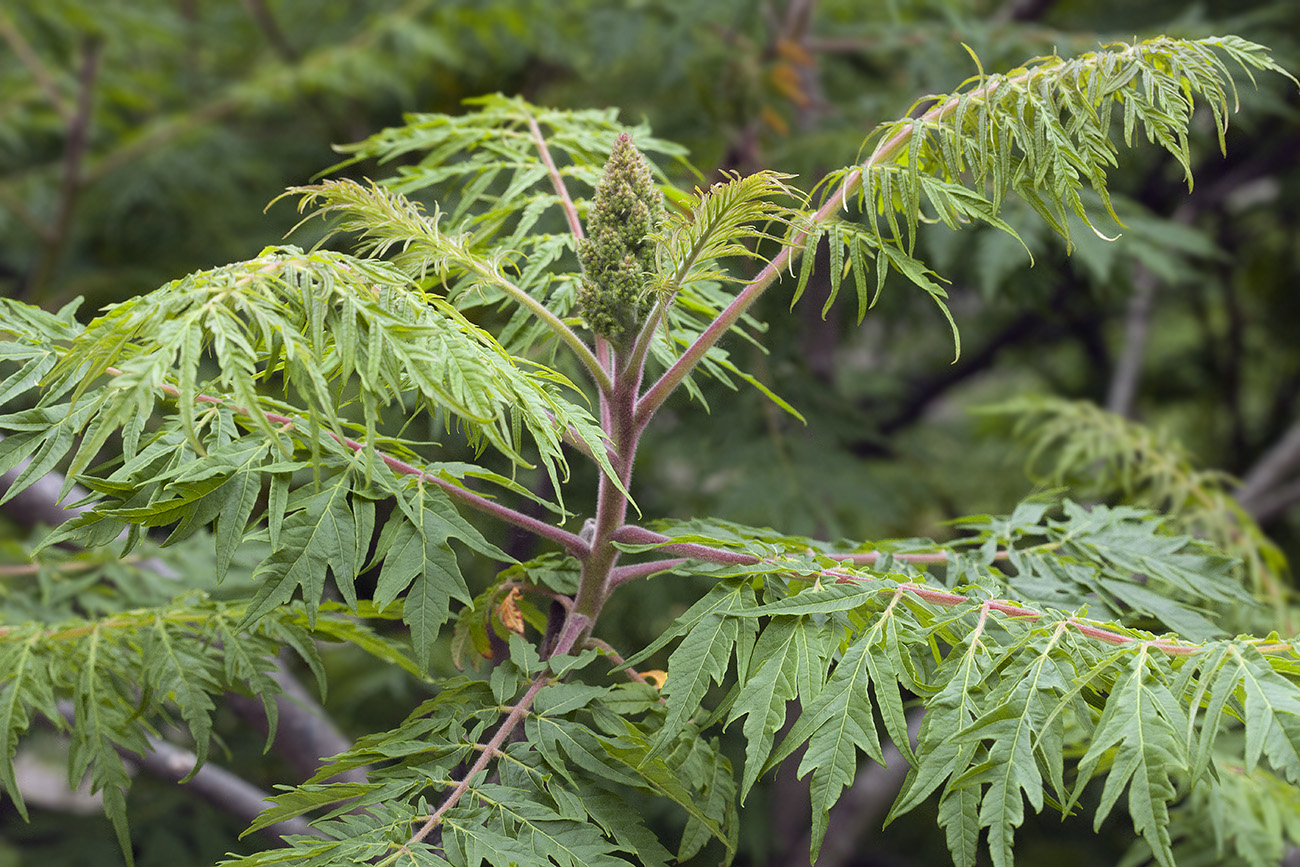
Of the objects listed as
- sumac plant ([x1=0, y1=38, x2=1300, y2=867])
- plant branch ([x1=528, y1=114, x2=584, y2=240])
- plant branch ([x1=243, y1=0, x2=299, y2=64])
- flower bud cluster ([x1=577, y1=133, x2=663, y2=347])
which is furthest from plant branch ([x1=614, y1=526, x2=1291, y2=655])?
plant branch ([x1=243, y1=0, x2=299, y2=64])

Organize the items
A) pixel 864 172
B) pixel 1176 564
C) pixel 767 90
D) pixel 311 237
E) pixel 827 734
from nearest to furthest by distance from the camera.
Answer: pixel 827 734
pixel 864 172
pixel 1176 564
pixel 311 237
pixel 767 90

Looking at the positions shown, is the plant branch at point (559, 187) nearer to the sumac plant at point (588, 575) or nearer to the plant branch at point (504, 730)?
the sumac plant at point (588, 575)

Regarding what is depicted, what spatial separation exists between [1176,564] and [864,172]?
2.44ft

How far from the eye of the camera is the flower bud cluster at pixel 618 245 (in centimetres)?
121

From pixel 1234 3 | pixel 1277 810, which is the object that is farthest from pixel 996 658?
pixel 1234 3

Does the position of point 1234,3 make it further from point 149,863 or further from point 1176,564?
point 149,863

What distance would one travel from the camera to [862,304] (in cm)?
112

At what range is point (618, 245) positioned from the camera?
1223mm

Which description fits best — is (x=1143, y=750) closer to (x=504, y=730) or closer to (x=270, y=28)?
(x=504, y=730)

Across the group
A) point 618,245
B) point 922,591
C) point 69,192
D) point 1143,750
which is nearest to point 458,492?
point 618,245

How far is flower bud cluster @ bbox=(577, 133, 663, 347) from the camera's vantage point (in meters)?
1.21

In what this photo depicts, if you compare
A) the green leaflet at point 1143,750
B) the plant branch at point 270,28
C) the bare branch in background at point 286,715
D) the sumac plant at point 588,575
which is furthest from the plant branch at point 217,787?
the plant branch at point 270,28

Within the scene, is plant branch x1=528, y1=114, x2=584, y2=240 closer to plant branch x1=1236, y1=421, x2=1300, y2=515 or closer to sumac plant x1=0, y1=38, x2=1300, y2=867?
sumac plant x1=0, y1=38, x2=1300, y2=867

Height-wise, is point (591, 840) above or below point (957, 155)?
below
